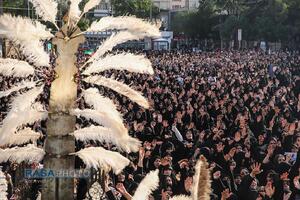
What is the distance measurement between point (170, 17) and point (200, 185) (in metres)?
94.8

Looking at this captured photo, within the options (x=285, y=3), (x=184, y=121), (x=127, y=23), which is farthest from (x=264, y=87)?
(x=285, y=3)

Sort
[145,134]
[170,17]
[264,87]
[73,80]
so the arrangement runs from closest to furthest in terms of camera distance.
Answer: [73,80]
[145,134]
[264,87]
[170,17]

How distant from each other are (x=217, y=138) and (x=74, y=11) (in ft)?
32.1

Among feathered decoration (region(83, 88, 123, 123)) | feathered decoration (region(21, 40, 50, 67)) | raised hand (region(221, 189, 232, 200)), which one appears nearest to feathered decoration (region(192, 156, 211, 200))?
feathered decoration (region(83, 88, 123, 123))

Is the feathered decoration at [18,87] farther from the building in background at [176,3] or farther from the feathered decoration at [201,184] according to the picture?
the building in background at [176,3]

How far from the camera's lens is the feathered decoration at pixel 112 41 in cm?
338

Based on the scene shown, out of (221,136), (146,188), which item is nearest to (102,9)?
(221,136)

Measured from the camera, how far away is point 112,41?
11.3 feet

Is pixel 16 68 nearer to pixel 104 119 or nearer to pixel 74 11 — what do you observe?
pixel 74 11

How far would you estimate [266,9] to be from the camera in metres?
61.2

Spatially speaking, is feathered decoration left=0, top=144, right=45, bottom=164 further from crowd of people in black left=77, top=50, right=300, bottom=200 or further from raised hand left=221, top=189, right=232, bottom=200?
raised hand left=221, top=189, right=232, bottom=200

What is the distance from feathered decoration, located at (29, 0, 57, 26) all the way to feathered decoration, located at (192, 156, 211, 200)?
1.09 m

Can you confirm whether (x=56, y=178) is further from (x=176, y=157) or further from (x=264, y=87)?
(x=264, y=87)

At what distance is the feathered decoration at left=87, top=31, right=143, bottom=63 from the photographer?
3381 mm
